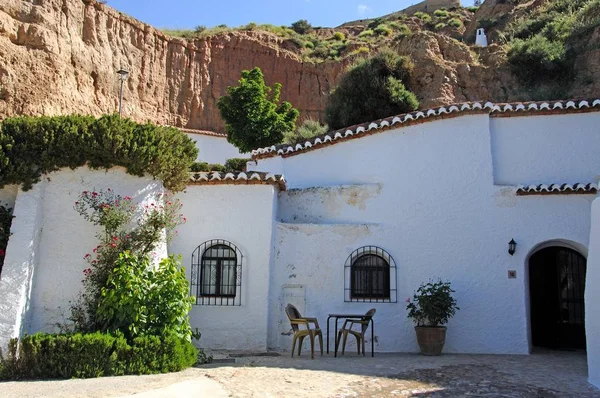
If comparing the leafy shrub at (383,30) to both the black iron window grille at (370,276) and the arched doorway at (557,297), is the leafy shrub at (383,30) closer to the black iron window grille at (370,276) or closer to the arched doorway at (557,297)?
the arched doorway at (557,297)

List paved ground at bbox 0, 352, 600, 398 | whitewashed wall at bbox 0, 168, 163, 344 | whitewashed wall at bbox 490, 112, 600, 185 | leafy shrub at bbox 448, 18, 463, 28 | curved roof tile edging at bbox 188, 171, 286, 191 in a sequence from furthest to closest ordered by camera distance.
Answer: leafy shrub at bbox 448, 18, 463, 28 → whitewashed wall at bbox 490, 112, 600, 185 → curved roof tile edging at bbox 188, 171, 286, 191 → whitewashed wall at bbox 0, 168, 163, 344 → paved ground at bbox 0, 352, 600, 398

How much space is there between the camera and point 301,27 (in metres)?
46.8

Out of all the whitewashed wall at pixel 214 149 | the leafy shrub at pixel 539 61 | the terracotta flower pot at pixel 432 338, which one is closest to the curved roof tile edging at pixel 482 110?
the terracotta flower pot at pixel 432 338

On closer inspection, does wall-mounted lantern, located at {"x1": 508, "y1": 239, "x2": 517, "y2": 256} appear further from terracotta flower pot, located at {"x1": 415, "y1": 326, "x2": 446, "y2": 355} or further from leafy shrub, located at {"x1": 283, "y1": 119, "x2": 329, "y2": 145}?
leafy shrub, located at {"x1": 283, "y1": 119, "x2": 329, "y2": 145}

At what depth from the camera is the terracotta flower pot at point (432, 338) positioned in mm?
10078

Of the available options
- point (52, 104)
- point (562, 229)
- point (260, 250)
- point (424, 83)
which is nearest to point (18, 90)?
point (52, 104)

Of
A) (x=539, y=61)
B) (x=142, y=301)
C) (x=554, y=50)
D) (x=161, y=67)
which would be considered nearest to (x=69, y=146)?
(x=142, y=301)

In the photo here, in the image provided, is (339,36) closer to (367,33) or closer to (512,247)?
(367,33)

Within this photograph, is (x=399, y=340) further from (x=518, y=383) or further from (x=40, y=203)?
(x=40, y=203)

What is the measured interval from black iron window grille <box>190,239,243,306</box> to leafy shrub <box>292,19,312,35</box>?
38.5 meters

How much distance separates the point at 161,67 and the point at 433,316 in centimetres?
2847

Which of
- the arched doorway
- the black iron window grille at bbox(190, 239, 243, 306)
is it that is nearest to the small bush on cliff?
the arched doorway

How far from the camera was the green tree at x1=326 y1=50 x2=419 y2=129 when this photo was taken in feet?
62.7

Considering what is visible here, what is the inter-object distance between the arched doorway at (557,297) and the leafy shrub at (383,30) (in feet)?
114
